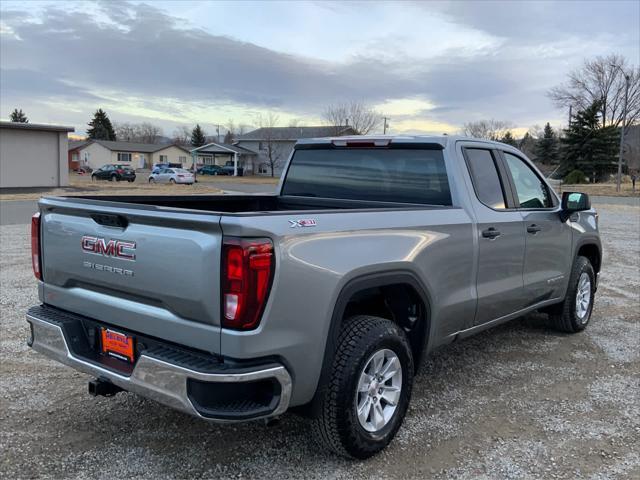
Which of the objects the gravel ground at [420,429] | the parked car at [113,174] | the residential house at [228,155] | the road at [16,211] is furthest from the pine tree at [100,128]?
the gravel ground at [420,429]

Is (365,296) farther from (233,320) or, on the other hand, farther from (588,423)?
(588,423)

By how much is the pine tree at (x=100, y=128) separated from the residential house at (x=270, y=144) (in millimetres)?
31894

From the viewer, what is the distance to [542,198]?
205 inches

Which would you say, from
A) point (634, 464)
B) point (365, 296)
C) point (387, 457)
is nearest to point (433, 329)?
point (365, 296)

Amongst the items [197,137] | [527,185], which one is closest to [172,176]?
[527,185]

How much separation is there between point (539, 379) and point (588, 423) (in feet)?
2.64

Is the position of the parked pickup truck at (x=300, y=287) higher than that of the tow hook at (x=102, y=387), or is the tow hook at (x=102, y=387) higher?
the parked pickup truck at (x=300, y=287)

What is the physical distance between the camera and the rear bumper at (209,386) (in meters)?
2.60

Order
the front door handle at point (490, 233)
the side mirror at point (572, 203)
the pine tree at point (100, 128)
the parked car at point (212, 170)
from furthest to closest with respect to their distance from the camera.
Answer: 1. the pine tree at point (100, 128)
2. the parked car at point (212, 170)
3. the side mirror at point (572, 203)
4. the front door handle at point (490, 233)

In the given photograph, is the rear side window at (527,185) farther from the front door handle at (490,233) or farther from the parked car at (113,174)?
the parked car at (113,174)

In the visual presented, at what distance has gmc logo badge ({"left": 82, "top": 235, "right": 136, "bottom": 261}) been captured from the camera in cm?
291

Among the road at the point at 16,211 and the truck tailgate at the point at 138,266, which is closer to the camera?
the truck tailgate at the point at 138,266

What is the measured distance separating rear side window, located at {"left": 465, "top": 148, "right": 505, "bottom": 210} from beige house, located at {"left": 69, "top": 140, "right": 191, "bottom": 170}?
7898 cm

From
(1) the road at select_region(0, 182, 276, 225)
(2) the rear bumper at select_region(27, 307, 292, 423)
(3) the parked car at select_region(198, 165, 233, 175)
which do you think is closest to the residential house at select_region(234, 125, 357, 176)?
(3) the parked car at select_region(198, 165, 233, 175)
